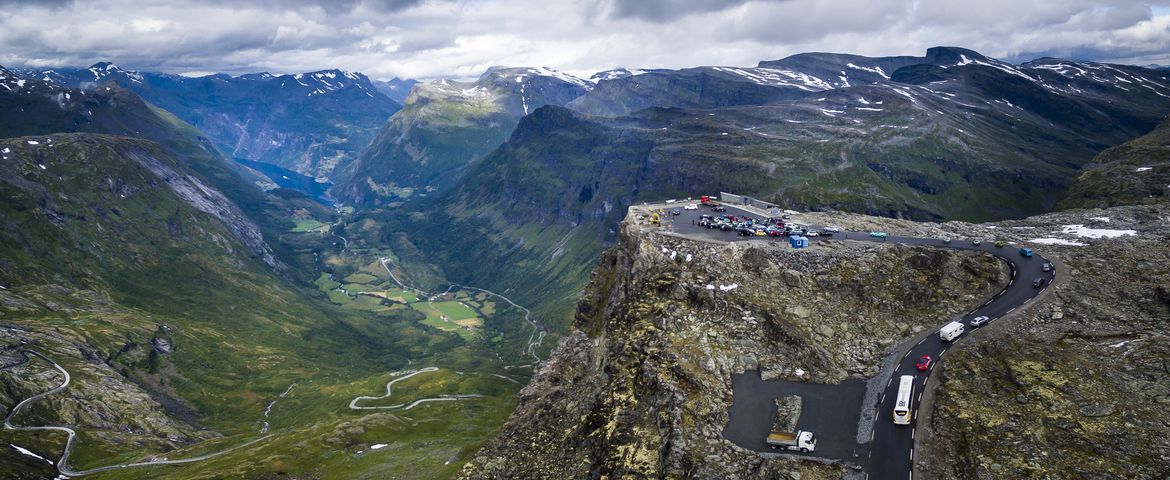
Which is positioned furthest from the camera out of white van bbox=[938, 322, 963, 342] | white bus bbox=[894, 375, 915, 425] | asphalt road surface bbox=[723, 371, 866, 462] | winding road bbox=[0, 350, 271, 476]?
winding road bbox=[0, 350, 271, 476]

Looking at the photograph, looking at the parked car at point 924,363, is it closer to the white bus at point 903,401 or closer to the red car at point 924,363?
the red car at point 924,363

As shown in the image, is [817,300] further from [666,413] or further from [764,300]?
[666,413]

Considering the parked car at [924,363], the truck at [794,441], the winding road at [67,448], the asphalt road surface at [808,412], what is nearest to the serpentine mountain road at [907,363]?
the asphalt road surface at [808,412]

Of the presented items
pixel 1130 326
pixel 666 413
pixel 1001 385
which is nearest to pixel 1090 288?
pixel 1130 326

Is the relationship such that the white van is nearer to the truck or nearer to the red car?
the red car

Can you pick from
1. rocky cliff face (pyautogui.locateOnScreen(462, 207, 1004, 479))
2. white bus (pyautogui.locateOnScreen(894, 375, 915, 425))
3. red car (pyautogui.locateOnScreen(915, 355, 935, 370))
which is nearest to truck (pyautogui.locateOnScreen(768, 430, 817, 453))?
rocky cliff face (pyautogui.locateOnScreen(462, 207, 1004, 479))

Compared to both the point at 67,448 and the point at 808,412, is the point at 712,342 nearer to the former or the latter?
the point at 808,412

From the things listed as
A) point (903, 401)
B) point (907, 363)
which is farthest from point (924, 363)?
point (903, 401)
